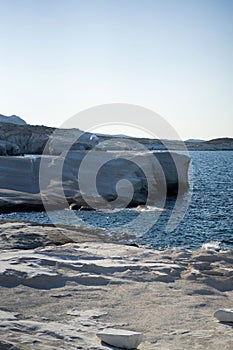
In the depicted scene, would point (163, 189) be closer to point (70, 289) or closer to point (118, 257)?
point (118, 257)

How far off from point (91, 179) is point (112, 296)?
29127mm

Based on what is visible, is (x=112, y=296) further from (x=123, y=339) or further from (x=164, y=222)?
(x=164, y=222)

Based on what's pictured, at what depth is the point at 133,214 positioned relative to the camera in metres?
32.9

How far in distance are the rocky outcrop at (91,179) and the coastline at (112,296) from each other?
1921 cm

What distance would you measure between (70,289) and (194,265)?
467 centimetres

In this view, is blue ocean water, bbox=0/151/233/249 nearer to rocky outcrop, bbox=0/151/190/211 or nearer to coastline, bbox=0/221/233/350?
rocky outcrop, bbox=0/151/190/211

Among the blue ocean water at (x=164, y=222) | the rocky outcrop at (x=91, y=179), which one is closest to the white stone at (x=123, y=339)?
the blue ocean water at (x=164, y=222)

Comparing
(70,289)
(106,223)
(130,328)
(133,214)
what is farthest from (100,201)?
(130,328)

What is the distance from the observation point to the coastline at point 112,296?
28.9ft

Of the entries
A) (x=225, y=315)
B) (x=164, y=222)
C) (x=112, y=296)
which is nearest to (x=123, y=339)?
(x=225, y=315)

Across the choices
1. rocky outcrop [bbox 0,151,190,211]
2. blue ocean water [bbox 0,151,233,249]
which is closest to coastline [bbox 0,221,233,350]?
blue ocean water [bbox 0,151,233,249]

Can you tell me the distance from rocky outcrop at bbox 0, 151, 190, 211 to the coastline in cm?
1921

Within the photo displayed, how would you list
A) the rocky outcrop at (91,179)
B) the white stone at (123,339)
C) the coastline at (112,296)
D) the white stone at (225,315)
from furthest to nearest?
the rocky outcrop at (91,179)
the white stone at (225,315)
the coastline at (112,296)
the white stone at (123,339)

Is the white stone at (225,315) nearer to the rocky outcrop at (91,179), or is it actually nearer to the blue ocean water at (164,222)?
the blue ocean water at (164,222)
